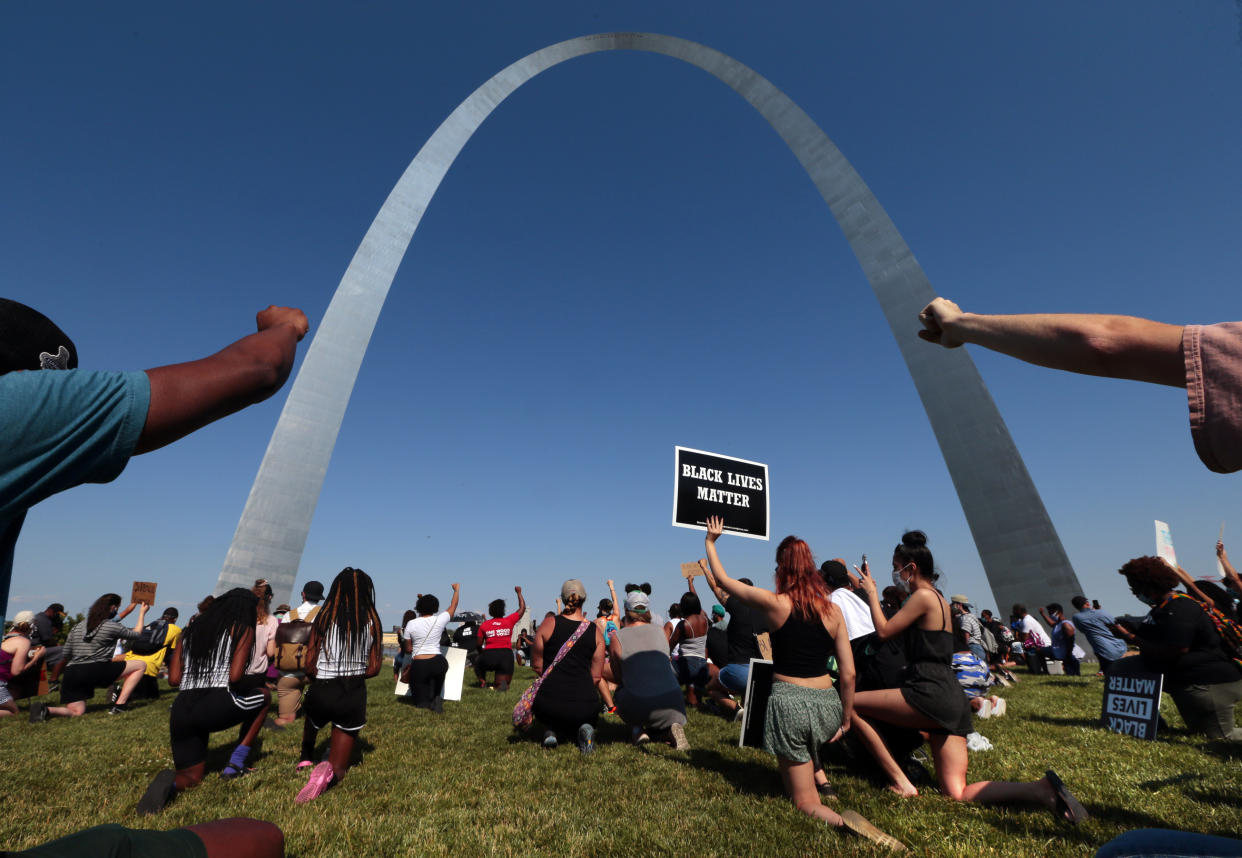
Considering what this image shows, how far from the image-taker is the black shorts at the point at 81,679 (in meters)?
9.09

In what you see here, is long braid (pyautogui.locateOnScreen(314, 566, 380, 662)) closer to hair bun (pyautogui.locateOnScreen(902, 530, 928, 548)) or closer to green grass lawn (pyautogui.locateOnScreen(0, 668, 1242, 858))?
green grass lawn (pyautogui.locateOnScreen(0, 668, 1242, 858))

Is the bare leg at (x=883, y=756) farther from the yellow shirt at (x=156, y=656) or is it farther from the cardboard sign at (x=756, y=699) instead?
the yellow shirt at (x=156, y=656)

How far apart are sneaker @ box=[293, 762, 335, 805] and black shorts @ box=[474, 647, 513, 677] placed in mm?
7645

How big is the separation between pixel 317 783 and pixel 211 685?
1.27 m

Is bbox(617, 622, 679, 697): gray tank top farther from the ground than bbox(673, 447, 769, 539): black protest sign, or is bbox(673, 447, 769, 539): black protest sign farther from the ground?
bbox(673, 447, 769, 539): black protest sign

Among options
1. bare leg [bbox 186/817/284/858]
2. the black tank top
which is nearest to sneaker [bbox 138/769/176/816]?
bare leg [bbox 186/817/284/858]

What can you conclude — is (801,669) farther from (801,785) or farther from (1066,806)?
(1066,806)

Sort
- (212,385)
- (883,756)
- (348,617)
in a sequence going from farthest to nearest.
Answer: (348,617) → (883,756) → (212,385)

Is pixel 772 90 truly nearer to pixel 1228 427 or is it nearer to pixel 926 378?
pixel 926 378

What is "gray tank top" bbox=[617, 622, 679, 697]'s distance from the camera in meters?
6.22

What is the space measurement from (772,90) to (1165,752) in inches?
1046

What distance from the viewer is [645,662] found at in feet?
21.0

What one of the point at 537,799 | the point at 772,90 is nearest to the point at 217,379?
the point at 537,799

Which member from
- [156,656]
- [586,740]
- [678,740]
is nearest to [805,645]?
[678,740]
